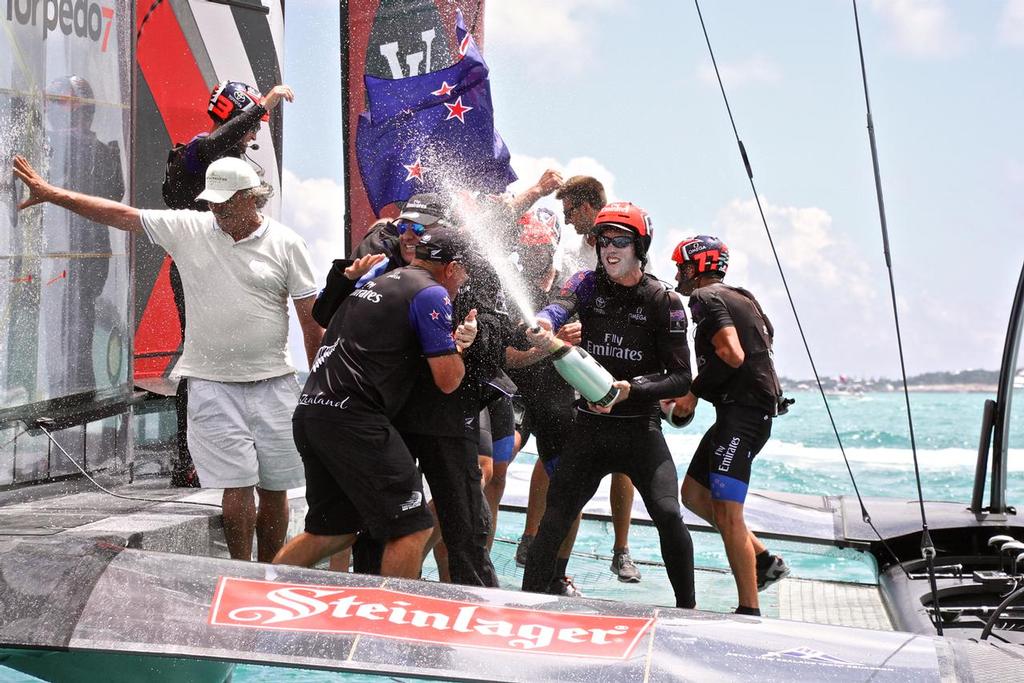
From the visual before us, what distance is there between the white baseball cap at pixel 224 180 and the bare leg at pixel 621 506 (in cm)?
258

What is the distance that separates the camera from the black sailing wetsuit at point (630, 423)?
4770 mm

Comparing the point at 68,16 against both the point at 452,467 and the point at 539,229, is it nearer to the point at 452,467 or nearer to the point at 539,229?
the point at 539,229

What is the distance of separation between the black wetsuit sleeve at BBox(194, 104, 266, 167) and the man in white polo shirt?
1.74 feet

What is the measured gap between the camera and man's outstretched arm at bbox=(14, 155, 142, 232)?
4973 mm

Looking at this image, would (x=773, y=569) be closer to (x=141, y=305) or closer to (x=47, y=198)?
(x=47, y=198)

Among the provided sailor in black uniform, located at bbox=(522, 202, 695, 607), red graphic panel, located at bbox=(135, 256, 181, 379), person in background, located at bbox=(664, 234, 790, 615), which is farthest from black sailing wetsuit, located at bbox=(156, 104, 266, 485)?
red graphic panel, located at bbox=(135, 256, 181, 379)

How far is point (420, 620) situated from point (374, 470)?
811 millimetres

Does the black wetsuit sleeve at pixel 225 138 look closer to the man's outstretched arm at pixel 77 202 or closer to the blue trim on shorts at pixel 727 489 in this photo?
the man's outstretched arm at pixel 77 202

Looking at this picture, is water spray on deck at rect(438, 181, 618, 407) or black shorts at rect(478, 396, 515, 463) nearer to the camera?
water spray on deck at rect(438, 181, 618, 407)

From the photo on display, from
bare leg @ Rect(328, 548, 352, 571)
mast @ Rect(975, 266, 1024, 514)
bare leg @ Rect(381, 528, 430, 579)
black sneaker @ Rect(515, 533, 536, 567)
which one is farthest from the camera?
mast @ Rect(975, 266, 1024, 514)

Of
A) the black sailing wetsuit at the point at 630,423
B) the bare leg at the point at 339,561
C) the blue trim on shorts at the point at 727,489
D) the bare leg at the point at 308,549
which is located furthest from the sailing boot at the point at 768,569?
the bare leg at the point at 308,549

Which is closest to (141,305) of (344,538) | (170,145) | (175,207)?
(170,145)

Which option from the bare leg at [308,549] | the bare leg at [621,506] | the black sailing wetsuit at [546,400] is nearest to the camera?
the bare leg at [308,549]

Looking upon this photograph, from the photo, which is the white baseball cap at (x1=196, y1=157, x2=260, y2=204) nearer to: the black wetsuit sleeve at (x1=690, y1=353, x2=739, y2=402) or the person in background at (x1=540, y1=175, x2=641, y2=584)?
the person in background at (x1=540, y1=175, x2=641, y2=584)
